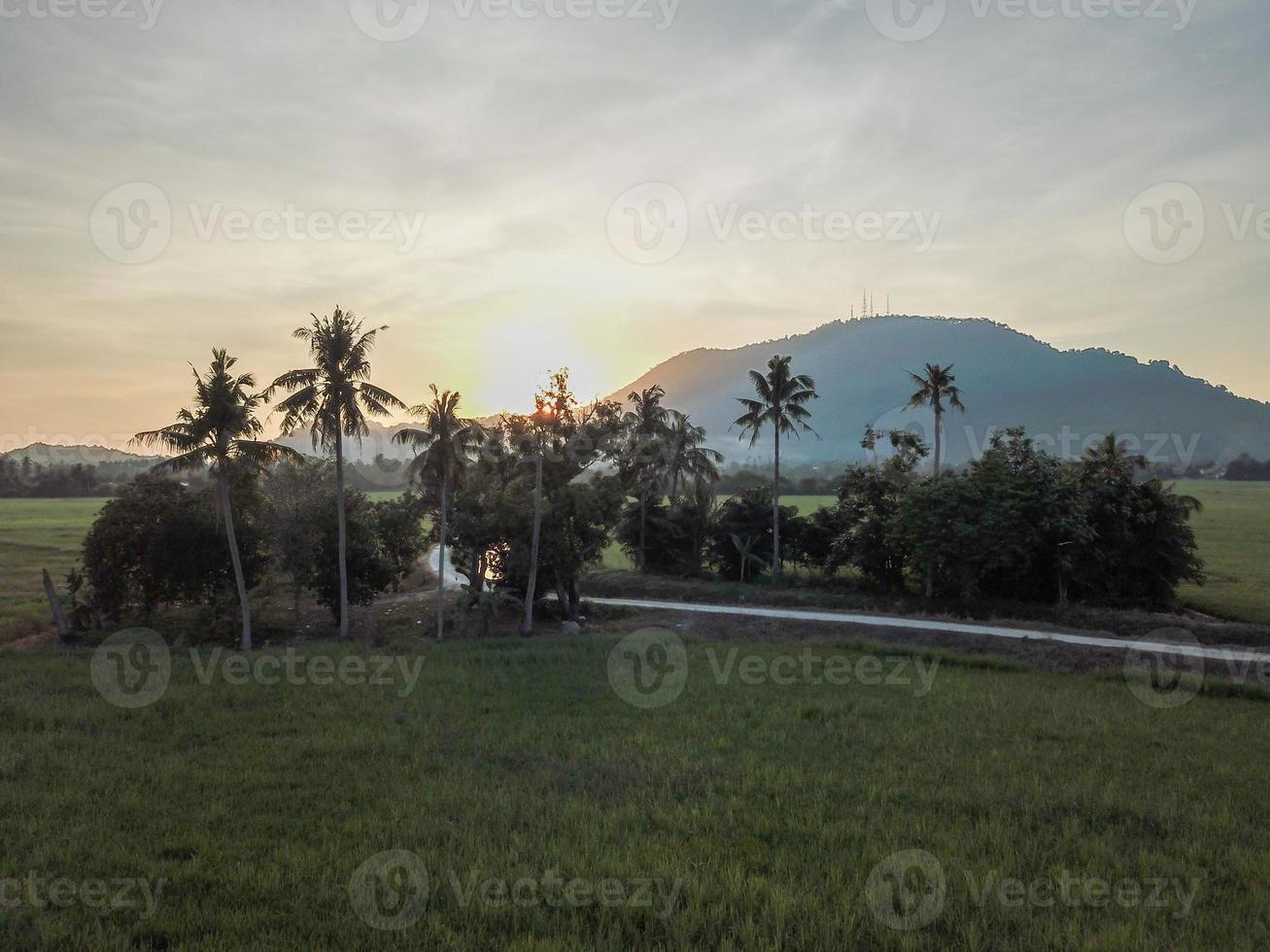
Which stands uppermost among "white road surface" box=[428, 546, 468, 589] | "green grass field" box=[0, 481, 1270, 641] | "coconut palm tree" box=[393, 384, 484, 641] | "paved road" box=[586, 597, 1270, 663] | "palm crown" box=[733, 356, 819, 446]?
"palm crown" box=[733, 356, 819, 446]

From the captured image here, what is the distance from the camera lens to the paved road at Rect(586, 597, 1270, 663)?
2453cm

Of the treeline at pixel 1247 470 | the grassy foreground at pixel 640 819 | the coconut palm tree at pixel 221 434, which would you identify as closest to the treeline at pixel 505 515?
the coconut palm tree at pixel 221 434

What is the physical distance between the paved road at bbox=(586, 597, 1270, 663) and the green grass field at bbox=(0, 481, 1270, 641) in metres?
10.4

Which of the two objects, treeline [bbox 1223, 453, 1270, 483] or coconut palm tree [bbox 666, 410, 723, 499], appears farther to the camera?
treeline [bbox 1223, 453, 1270, 483]

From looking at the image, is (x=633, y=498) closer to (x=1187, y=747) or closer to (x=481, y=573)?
(x=481, y=573)

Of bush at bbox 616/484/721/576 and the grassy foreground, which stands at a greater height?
bush at bbox 616/484/721/576

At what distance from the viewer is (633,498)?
182 feet

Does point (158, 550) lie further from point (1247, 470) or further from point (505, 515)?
point (1247, 470)

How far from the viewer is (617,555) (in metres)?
69.9

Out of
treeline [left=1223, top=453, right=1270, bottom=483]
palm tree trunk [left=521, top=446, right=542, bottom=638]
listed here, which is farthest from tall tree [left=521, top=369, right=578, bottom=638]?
treeline [left=1223, top=453, right=1270, bottom=483]

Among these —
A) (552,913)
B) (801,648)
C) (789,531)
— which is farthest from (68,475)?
(552,913)

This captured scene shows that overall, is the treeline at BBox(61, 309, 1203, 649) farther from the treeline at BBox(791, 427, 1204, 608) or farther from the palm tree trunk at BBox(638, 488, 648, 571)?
the palm tree trunk at BBox(638, 488, 648, 571)

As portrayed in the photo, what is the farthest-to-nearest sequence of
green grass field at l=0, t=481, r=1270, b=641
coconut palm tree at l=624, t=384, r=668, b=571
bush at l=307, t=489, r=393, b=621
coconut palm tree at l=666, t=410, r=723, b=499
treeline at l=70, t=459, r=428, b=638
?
1. coconut palm tree at l=666, t=410, r=723, b=499
2. coconut palm tree at l=624, t=384, r=668, b=571
3. bush at l=307, t=489, r=393, b=621
4. green grass field at l=0, t=481, r=1270, b=641
5. treeline at l=70, t=459, r=428, b=638

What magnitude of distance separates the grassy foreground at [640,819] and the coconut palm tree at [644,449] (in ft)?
91.9
